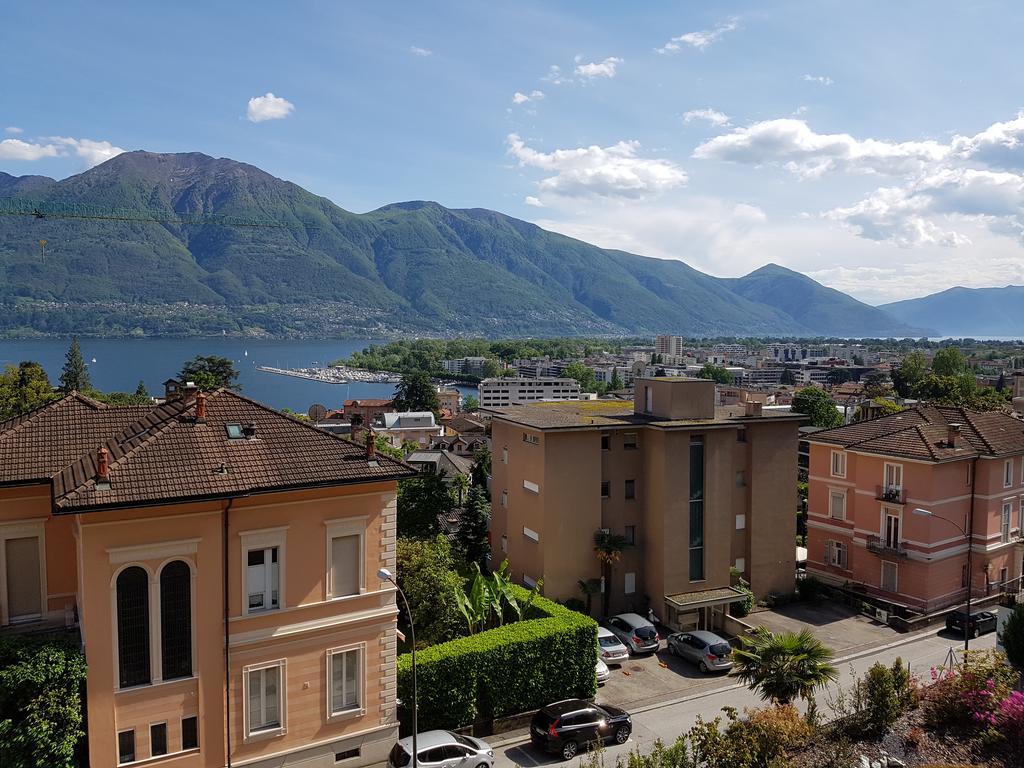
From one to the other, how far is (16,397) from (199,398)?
2299 inches

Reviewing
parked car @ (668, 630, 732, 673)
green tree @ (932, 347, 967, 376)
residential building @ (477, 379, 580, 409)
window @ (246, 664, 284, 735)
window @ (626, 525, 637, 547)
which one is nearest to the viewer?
window @ (246, 664, 284, 735)

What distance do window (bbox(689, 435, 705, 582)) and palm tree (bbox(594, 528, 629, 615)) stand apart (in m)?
3.16

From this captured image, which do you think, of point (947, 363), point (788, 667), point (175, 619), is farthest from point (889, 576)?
point (947, 363)

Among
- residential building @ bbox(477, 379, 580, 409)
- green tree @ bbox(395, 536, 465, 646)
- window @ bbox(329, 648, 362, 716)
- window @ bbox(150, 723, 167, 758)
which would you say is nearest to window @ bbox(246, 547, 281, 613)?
window @ bbox(329, 648, 362, 716)

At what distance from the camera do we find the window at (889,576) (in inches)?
1422

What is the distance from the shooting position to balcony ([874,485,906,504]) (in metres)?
35.5

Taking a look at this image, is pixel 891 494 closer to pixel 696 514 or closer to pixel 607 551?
pixel 696 514

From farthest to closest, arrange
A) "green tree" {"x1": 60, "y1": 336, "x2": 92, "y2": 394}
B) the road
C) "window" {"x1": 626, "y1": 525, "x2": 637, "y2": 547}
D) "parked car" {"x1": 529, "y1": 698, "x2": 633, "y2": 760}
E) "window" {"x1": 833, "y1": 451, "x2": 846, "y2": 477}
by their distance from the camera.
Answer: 1. "green tree" {"x1": 60, "y1": 336, "x2": 92, "y2": 394}
2. "window" {"x1": 833, "y1": 451, "x2": 846, "y2": 477}
3. "window" {"x1": 626, "y1": 525, "x2": 637, "y2": 547}
4. the road
5. "parked car" {"x1": 529, "y1": 698, "x2": 633, "y2": 760}

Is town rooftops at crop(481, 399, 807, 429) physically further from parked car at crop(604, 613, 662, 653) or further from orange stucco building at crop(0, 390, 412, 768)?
orange stucco building at crop(0, 390, 412, 768)

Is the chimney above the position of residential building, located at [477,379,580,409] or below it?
above

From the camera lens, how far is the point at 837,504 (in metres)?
39.3

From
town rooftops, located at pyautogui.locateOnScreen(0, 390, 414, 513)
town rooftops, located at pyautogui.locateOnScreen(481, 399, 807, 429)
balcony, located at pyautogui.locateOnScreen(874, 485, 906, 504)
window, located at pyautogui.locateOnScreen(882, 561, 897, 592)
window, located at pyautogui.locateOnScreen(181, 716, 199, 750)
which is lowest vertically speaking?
window, located at pyautogui.locateOnScreen(882, 561, 897, 592)

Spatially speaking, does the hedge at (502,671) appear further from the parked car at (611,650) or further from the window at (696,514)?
the window at (696,514)

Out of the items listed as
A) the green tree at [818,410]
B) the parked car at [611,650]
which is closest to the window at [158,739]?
the parked car at [611,650]
